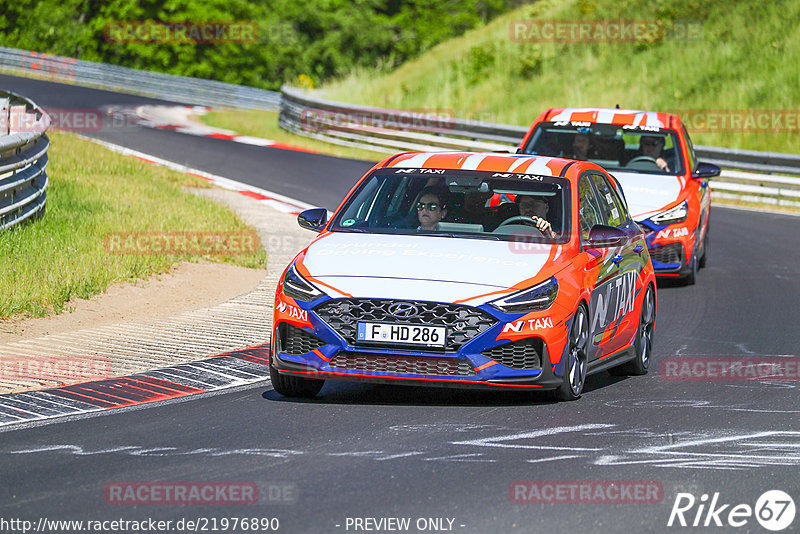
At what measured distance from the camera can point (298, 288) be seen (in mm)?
8625

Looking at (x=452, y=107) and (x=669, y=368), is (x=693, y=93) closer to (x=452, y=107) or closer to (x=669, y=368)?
(x=452, y=107)

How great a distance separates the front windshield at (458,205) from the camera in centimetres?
944

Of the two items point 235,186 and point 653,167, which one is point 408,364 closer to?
point 653,167

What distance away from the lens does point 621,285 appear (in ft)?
32.4

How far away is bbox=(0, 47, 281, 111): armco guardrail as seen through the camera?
1807 inches

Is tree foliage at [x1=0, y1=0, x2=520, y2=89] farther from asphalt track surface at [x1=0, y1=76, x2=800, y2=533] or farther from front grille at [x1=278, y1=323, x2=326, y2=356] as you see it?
front grille at [x1=278, y1=323, x2=326, y2=356]

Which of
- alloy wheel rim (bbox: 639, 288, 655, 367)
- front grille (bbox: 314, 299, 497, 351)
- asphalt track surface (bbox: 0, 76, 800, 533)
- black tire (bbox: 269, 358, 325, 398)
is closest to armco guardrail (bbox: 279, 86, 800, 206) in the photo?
alloy wheel rim (bbox: 639, 288, 655, 367)

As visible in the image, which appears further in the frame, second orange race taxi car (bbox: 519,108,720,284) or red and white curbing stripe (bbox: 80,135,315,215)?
red and white curbing stripe (bbox: 80,135,315,215)

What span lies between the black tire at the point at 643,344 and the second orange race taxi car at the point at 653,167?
14.5 feet

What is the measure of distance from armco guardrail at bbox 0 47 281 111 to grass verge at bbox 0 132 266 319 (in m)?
22.0

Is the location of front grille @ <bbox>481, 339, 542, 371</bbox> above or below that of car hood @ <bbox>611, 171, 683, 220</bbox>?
above

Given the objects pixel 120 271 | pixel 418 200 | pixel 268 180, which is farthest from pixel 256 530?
pixel 268 180

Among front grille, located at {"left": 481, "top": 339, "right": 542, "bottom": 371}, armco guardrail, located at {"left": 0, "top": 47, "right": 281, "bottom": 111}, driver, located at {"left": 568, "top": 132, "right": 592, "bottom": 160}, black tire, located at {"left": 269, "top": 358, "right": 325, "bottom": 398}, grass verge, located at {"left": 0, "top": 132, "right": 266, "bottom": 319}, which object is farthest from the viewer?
armco guardrail, located at {"left": 0, "top": 47, "right": 281, "bottom": 111}

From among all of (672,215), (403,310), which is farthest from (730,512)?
(672,215)
